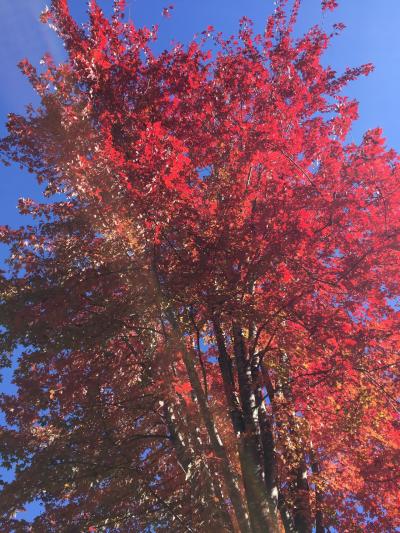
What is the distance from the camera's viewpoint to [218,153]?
405 inches

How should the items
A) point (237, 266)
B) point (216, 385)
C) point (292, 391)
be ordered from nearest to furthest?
point (237, 266), point (292, 391), point (216, 385)

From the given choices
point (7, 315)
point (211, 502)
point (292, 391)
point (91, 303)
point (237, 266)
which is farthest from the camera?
point (292, 391)

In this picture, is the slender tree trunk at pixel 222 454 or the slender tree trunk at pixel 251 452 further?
the slender tree trunk at pixel 251 452

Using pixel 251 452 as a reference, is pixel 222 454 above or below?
below

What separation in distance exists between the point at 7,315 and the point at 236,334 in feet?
14.1

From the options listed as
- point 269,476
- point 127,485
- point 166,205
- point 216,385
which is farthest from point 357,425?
point 166,205

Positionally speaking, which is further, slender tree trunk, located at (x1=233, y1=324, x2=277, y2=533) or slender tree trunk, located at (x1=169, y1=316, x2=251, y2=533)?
slender tree trunk, located at (x1=233, y1=324, x2=277, y2=533)

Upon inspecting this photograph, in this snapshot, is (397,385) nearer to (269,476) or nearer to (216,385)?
(269,476)

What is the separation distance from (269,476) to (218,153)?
279 inches

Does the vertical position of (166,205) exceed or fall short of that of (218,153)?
it falls short

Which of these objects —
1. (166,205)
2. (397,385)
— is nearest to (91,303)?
(166,205)

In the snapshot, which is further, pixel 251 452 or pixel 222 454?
pixel 251 452

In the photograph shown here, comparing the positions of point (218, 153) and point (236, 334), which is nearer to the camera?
point (236, 334)

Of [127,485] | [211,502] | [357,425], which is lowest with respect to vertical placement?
[211,502]
